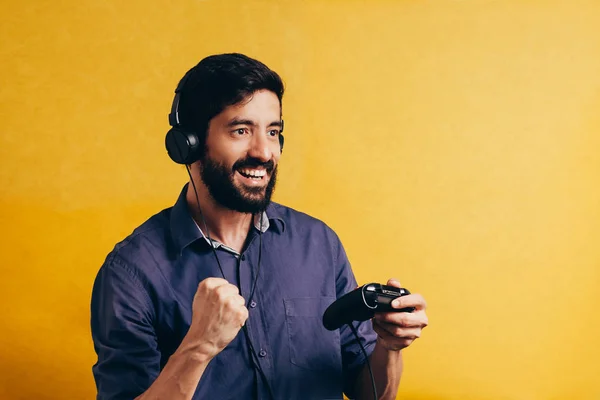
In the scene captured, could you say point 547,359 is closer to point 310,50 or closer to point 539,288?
point 539,288

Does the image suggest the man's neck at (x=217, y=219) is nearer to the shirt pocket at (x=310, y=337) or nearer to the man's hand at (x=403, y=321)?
the shirt pocket at (x=310, y=337)

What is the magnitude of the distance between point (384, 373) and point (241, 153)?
0.54 m

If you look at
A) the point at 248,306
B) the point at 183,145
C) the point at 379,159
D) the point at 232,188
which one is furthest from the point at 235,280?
the point at 379,159

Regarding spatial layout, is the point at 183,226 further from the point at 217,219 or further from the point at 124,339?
A: the point at 124,339

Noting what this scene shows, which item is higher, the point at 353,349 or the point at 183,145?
the point at 183,145

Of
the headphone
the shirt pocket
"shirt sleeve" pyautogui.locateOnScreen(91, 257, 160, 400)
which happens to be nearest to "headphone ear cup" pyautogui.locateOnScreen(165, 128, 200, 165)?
the headphone

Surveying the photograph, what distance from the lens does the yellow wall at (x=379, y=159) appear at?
1906 mm

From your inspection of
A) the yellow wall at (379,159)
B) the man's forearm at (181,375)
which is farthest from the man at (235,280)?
the yellow wall at (379,159)

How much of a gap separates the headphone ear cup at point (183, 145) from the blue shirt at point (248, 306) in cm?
12

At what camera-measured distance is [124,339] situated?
1.26m

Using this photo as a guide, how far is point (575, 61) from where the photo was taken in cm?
202

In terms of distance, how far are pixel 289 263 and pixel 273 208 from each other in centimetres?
14

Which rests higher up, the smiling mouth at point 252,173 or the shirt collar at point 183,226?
the smiling mouth at point 252,173

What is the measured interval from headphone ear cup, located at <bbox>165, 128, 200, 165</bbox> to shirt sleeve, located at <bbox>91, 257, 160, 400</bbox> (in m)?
0.24
